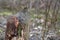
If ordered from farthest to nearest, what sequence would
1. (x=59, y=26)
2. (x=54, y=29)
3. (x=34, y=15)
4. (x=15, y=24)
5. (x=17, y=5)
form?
(x=17, y=5), (x=34, y=15), (x=59, y=26), (x=54, y=29), (x=15, y=24)

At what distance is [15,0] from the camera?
1062cm

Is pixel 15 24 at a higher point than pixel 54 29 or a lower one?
higher

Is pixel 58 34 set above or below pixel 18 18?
below

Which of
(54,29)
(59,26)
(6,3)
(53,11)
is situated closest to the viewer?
(53,11)

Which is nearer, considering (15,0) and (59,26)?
(59,26)

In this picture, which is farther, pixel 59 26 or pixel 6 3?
pixel 6 3

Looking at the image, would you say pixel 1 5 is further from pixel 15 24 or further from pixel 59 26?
pixel 15 24

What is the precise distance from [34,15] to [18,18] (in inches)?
176

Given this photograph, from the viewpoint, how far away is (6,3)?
1220 cm

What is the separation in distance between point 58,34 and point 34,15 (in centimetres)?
189

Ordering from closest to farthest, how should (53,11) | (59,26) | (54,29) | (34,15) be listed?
(53,11), (54,29), (59,26), (34,15)

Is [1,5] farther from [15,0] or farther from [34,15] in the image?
[34,15]

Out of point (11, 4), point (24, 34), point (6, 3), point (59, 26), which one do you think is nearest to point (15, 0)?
point (11, 4)

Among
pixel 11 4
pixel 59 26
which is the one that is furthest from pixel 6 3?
pixel 59 26
